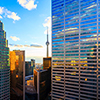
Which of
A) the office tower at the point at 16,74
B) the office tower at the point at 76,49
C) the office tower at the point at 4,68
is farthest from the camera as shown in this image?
the office tower at the point at 16,74

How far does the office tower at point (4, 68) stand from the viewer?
317 feet

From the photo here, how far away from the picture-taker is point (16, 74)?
110812mm

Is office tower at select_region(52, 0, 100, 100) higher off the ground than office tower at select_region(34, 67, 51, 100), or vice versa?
office tower at select_region(52, 0, 100, 100)

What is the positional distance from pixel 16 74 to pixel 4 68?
1781cm

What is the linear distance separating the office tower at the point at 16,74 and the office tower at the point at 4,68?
6362mm

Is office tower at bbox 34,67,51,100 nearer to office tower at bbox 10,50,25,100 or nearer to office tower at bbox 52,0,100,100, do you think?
office tower at bbox 10,50,25,100

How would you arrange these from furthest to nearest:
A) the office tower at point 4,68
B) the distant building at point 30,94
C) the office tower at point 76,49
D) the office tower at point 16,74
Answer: the distant building at point 30,94 < the office tower at point 16,74 < the office tower at point 4,68 < the office tower at point 76,49

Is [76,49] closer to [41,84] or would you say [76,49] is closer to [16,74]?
[41,84]

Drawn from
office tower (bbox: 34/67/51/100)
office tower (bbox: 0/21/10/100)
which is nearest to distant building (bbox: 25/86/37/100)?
office tower (bbox: 34/67/51/100)

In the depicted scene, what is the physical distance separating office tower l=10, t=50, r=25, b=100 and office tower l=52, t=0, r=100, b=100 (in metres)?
45.2

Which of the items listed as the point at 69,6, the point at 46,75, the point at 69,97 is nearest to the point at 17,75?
the point at 46,75

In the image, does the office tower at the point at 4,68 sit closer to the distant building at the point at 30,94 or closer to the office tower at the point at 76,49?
the distant building at the point at 30,94

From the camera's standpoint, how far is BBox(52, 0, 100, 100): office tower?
80438 millimetres

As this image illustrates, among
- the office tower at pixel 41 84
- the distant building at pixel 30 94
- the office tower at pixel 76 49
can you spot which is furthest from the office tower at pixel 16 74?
the office tower at pixel 76 49
